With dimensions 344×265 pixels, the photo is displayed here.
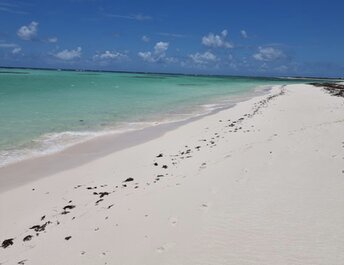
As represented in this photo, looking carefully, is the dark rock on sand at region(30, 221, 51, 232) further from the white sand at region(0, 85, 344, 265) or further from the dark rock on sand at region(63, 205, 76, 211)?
the dark rock on sand at region(63, 205, 76, 211)

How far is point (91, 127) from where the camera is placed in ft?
58.5

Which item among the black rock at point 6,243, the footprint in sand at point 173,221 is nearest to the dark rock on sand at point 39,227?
the black rock at point 6,243

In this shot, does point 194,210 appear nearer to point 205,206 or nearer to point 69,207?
point 205,206

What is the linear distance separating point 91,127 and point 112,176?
8827mm

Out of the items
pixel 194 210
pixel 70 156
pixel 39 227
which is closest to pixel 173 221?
pixel 194 210

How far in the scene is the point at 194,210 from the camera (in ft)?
21.3

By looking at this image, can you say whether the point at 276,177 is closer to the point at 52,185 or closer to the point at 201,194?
the point at 201,194

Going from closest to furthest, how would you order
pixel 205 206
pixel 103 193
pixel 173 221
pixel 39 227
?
pixel 173 221 → pixel 39 227 → pixel 205 206 → pixel 103 193

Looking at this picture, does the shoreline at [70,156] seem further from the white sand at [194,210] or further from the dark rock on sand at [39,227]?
the dark rock on sand at [39,227]

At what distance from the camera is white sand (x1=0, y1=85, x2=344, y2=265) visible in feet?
16.6

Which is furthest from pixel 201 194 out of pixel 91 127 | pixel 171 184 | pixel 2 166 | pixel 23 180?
pixel 91 127

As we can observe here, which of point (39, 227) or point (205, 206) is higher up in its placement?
point (205, 206)

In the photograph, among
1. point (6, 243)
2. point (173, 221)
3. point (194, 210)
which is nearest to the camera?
point (6, 243)

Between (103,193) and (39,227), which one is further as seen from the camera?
(103,193)
